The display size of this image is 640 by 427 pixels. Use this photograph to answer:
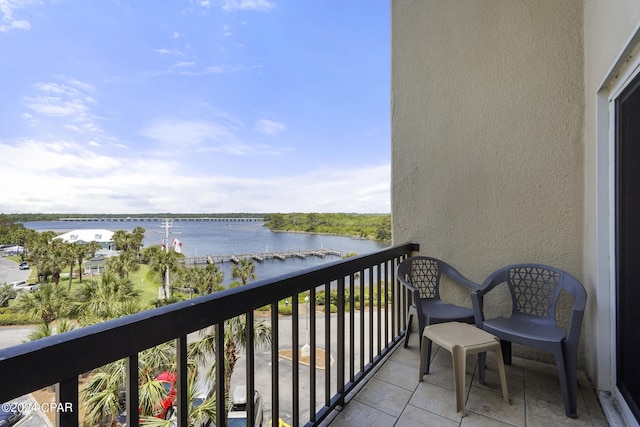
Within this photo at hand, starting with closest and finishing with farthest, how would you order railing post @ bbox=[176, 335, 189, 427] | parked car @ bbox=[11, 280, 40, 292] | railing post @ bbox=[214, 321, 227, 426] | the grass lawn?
railing post @ bbox=[176, 335, 189, 427]
railing post @ bbox=[214, 321, 227, 426]
parked car @ bbox=[11, 280, 40, 292]
the grass lawn

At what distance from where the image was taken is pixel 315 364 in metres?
1.65

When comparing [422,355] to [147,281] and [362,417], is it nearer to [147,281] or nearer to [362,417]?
[362,417]

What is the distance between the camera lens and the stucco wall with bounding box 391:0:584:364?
2.37 m

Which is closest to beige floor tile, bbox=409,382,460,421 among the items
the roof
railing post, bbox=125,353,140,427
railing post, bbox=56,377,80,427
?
railing post, bbox=125,353,140,427

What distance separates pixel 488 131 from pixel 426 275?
149cm

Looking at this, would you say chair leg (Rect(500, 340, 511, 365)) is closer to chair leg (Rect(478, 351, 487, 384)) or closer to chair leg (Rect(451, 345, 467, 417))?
chair leg (Rect(478, 351, 487, 384))

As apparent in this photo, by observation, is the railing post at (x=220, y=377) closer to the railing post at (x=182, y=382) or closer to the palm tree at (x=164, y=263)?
the railing post at (x=182, y=382)

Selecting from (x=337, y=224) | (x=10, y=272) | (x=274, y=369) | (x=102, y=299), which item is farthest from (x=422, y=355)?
(x=10, y=272)

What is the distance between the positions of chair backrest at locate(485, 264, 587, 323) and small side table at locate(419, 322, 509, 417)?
0.67 metres

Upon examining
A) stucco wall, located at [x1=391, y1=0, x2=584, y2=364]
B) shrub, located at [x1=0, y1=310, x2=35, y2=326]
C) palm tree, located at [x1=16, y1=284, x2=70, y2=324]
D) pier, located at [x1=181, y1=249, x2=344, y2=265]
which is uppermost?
stucco wall, located at [x1=391, y1=0, x2=584, y2=364]

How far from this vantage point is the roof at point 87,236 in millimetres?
21703

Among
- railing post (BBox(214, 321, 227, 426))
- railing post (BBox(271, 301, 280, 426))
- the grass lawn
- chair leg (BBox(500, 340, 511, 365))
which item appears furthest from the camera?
the grass lawn

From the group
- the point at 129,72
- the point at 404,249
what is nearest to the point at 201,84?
the point at 129,72

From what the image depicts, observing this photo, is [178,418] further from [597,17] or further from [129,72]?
[129,72]
